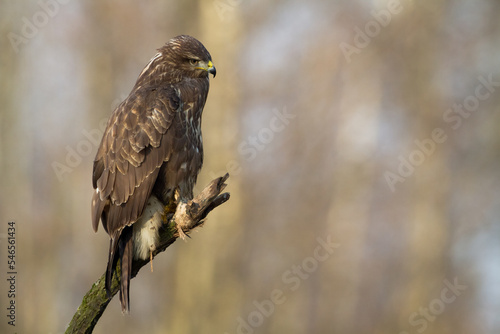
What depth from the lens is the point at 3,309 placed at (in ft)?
41.8

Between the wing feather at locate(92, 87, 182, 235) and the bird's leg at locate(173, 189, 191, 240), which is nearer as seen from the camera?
the bird's leg at locate(173, 189, 191, 240)

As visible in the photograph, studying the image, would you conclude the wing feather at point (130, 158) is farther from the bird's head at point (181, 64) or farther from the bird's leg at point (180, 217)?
the bird's head at point (181, 64)

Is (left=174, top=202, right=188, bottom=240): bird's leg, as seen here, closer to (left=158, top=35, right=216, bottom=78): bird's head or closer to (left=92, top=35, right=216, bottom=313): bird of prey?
(left=92, top=35, right=216, bottom=313): bird of prey

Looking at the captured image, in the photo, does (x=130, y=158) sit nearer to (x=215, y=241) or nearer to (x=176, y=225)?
(x=176, y=225)

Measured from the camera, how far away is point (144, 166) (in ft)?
16.1

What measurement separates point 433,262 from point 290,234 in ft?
10.1

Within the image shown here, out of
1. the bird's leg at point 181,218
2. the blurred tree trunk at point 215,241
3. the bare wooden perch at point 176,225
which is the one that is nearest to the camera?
the bare wooden perch at point 176,225

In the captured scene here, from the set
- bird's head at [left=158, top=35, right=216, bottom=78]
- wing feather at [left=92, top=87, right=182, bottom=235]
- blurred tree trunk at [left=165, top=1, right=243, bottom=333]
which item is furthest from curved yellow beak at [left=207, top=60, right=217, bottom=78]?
blurred tree trunk at [left=165, top=1, right=243, bottom=333]

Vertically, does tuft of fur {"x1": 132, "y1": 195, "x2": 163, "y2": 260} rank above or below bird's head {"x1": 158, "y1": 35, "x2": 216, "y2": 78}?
below

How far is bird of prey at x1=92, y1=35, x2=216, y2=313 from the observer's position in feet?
15.8

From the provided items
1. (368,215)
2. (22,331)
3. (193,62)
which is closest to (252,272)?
(368,215)

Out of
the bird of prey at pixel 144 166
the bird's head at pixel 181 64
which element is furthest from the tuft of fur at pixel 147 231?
the bird's head at pixel 181 64

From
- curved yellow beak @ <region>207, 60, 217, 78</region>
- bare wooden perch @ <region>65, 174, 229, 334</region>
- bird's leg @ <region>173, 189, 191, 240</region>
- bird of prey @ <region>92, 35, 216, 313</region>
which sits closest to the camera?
bare wooden perch @ <region>65, 174, 229, 334</region>

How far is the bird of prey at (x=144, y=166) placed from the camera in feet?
15.8
